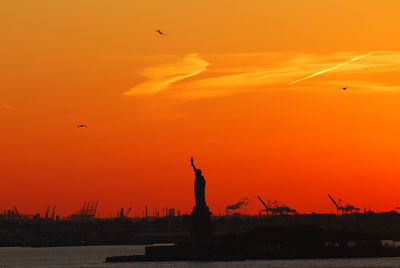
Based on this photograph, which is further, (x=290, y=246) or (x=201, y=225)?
(x=290, y=246)

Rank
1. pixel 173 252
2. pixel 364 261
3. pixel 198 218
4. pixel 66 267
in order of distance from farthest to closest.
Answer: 1. pixel 66 267
2. pixel 364 261
3. pixel 173 252
4. pixel 198 218

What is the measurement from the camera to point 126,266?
144 meters

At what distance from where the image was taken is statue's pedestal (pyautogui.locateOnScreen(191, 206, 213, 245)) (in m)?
125

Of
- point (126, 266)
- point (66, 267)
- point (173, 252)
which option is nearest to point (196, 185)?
point (173, 252)

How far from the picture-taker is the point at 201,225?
415 ft

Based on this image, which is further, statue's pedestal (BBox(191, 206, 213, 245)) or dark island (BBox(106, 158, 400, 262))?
dark island (BBox(106, 158, 400, 262))

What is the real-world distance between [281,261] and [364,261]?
→ 37.9ft

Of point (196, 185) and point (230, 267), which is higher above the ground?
point (196, 185)

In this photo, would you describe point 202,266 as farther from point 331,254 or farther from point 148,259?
point 331,254

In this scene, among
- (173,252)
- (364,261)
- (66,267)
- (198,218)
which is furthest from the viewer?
(66,267)

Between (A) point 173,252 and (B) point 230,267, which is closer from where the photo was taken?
(B) point 230,267

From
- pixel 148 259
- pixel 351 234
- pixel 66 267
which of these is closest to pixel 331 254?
pixel 351 234

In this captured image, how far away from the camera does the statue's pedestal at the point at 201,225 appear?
125m

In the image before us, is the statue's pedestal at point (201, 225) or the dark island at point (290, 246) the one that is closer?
the statue's pedestal at point (201, 225)
